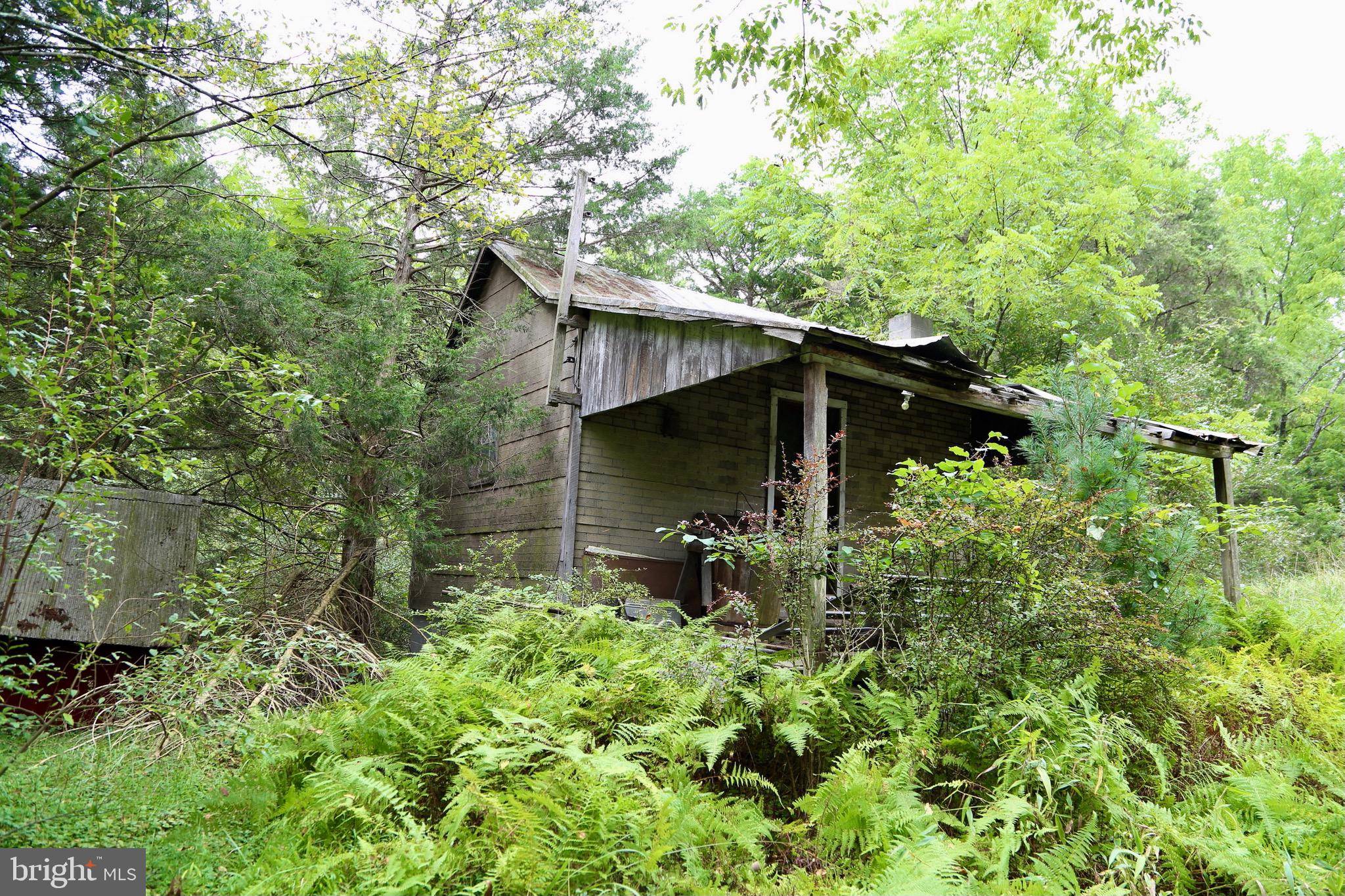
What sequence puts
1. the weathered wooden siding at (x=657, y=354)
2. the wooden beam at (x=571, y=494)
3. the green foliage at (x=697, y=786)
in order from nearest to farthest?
the green foliage at (x=697, y=786) → the weathered wooden siding at (x=657, y=354) → the wooden beam at (x=571, y=494)

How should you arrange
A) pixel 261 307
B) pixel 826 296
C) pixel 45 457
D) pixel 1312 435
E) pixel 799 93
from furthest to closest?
pixel 1312 435, pixel 826 296, pixel 261 307, pixel 799 93, pixel 45 457

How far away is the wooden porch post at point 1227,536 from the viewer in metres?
9.23

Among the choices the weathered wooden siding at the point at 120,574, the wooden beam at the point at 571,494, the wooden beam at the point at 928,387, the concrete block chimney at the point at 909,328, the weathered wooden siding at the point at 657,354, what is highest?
the concrete block chimney at the point at 909,328

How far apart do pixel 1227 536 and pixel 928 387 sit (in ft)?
13.7

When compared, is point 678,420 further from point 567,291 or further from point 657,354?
point 567,291

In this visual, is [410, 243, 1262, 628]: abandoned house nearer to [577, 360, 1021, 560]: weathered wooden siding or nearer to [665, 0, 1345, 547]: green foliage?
[577, 360, 1021, 560]: weathered wooden siding

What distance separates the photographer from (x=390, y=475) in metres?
8.95

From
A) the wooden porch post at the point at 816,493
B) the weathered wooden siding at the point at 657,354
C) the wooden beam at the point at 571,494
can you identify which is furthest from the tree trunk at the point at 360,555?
the wooden porch post at the point at 816,493

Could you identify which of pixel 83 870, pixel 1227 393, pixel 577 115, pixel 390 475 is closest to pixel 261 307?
pixel 390 475

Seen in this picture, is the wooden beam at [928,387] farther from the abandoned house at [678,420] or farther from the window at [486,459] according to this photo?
the window at [486,459]

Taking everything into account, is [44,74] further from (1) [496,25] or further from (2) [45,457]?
(1) [496,25]

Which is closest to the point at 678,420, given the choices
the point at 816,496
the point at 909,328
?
the point at 909,328

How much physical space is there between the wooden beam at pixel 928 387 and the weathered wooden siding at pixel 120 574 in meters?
5.58

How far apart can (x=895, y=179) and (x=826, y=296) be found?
9.34 feet
